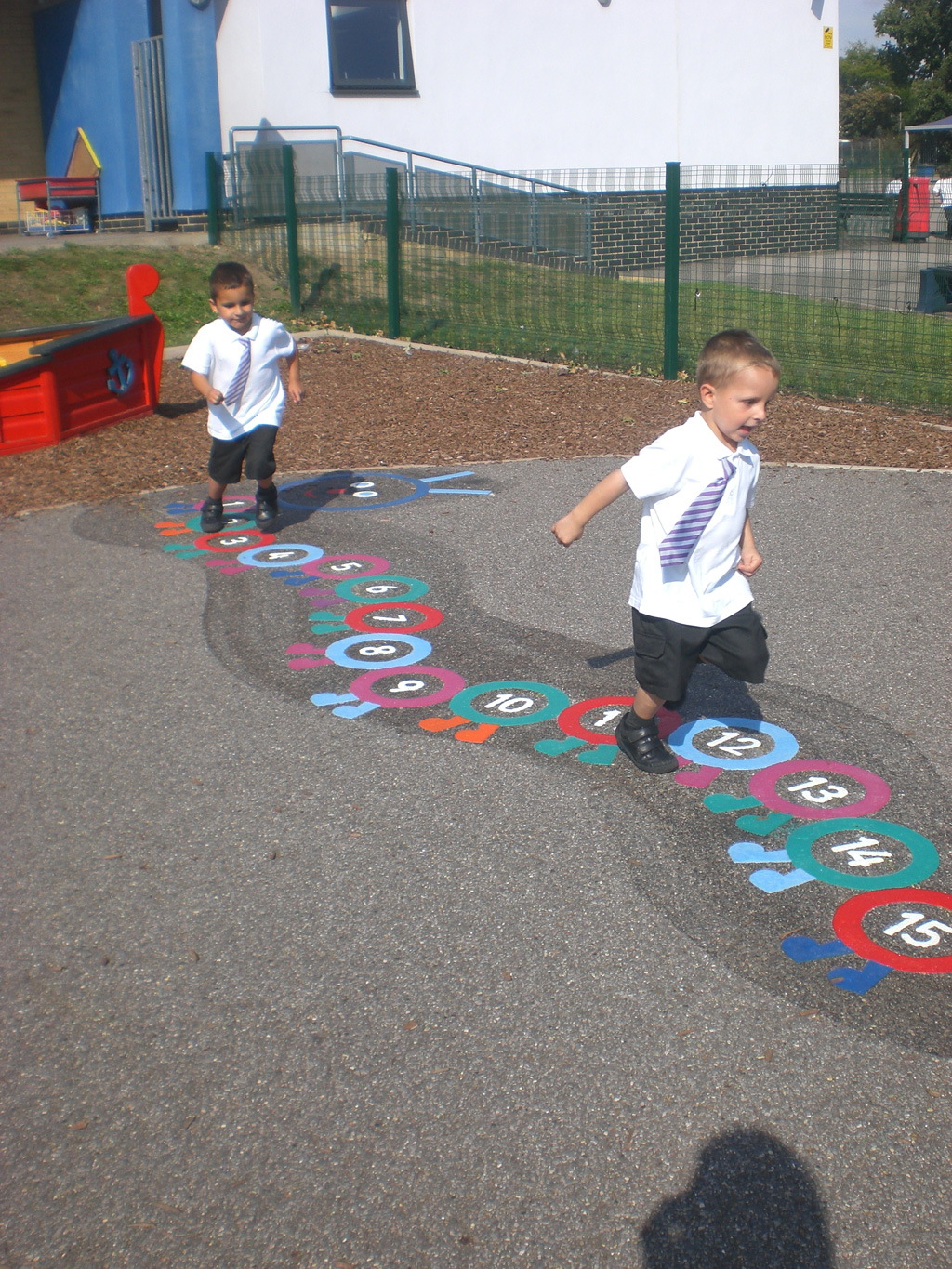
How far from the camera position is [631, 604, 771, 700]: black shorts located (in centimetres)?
373

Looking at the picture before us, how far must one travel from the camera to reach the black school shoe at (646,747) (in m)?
3.92

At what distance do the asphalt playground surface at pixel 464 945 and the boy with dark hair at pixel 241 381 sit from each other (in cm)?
142

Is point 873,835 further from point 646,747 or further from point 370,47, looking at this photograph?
point 370,47

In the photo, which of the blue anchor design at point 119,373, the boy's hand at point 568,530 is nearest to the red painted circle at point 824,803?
the boy's hand at point 568,530

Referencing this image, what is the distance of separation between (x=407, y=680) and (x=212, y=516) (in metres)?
2.77

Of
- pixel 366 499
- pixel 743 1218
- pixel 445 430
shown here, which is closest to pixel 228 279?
pixel 366 499

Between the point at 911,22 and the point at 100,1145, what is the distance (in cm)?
7449

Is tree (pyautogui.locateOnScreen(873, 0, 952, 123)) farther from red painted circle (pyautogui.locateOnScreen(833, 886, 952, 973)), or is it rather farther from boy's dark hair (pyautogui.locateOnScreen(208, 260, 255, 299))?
red painted circle (pyautogui.locateOnScreen(833, 886, 952, 973))

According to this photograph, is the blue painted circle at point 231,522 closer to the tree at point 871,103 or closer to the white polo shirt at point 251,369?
the white polo shirt at point 251,369

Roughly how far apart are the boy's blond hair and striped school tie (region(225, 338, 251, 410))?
3716 millimetres

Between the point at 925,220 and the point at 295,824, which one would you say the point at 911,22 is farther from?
the point at 295,824

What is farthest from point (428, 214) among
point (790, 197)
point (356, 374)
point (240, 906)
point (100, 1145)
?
point (100, 1145)

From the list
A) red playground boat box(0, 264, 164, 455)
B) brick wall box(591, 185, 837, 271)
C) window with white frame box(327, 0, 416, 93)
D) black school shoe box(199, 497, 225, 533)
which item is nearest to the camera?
black school shoe box(199, 497, 225, 533)

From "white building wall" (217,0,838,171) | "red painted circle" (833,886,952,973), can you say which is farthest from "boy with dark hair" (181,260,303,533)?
"white building wall" (217,0,838,171)
